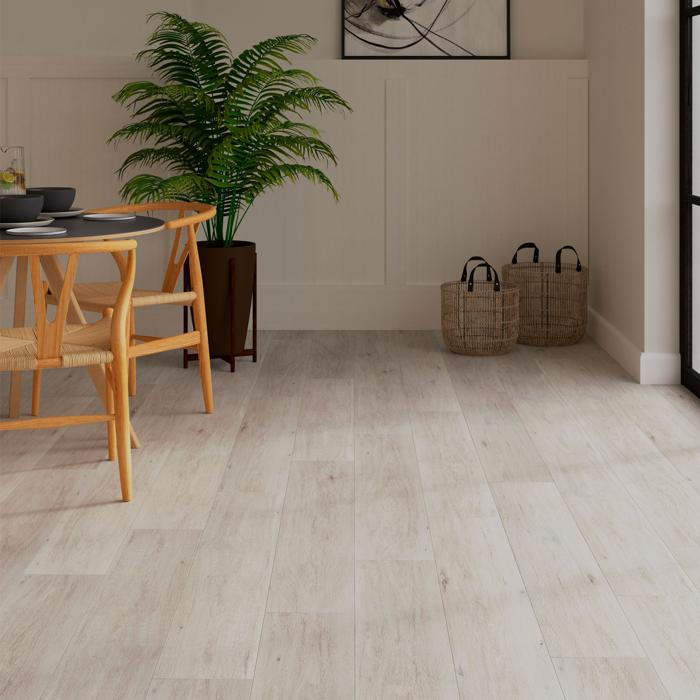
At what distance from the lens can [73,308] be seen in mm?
3832

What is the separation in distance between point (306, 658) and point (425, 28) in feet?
13.6

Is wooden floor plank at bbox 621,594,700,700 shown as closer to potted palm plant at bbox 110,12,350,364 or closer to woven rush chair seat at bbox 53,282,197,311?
woven rush chair seat at bbox 53,282,197,311

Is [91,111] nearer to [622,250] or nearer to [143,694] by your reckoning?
[622,250]

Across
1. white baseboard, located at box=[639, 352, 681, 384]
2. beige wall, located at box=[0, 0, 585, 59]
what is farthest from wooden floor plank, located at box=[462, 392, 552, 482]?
beige wall, located at box=[0, 0, 585, 59]

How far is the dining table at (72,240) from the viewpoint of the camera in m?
3.31

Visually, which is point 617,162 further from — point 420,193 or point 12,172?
point 12,172

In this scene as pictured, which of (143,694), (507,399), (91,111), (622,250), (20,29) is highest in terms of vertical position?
(20,29)

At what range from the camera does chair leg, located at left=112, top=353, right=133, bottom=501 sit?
10.0ft

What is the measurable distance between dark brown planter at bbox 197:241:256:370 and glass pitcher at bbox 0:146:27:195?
44.3 inches

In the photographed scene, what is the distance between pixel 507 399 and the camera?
424 centimetres

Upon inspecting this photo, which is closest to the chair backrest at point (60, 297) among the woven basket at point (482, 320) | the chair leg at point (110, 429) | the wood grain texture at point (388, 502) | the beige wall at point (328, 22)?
the chair leg at point (110, 429)

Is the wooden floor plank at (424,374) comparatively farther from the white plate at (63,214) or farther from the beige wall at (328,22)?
the beige wall at (328,22)

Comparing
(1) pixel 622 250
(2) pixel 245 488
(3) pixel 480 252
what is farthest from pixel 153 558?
(3) pixel 480 252

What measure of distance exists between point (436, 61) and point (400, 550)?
3522mm
